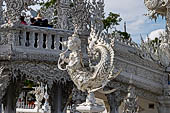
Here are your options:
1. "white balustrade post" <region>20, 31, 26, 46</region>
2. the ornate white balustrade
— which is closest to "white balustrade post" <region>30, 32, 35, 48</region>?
the ornate white balustrade

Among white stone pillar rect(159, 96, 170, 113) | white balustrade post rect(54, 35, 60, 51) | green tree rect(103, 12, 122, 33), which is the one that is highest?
green tree rect(103, 12, 122, 33)

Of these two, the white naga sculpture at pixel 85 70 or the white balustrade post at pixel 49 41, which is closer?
the white naga sculpture at pixel 85 70

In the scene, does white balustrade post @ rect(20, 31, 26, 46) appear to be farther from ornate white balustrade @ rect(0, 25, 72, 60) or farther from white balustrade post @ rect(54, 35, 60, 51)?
white balustrade post @ rect(54, 35, 60, 51)

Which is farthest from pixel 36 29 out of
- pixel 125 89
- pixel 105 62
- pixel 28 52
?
pixel 125 89

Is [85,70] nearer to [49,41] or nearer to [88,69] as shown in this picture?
[88,69]

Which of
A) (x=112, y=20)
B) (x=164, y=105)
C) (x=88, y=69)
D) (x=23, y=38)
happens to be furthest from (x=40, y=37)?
(x=112, y=20)

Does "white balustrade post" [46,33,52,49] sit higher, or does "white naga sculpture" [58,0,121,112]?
"white balustrade post" [46,33,52,49]

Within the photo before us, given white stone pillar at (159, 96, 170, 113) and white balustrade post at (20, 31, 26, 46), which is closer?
white balustrade post at (20, 31, 26, 46)

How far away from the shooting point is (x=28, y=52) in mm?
8414

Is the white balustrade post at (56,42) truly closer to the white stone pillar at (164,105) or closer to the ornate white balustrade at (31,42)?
the ornate white balustrade at (31,42)

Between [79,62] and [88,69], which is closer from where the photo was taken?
[79,62]

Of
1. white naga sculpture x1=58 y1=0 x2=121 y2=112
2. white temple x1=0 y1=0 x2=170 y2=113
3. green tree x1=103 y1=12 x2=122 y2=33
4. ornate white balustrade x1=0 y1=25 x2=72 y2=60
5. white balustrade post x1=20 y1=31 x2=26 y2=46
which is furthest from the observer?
green tree x1=103 y1=12 x2=122 y2=33

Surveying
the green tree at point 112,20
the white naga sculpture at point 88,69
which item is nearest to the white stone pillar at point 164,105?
the white naga sculpture at point 88,69

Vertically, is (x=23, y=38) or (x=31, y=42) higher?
(x=23, y=38)
